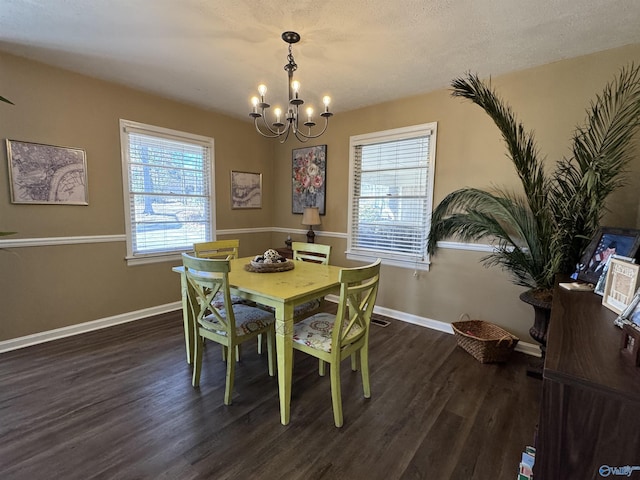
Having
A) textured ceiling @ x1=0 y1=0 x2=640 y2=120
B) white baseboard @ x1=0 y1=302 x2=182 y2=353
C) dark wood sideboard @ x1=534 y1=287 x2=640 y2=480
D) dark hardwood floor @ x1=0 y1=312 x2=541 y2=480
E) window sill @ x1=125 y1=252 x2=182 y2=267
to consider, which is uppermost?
A: textured ceiling @ x1=0 y1=0 x2=640 y2=120

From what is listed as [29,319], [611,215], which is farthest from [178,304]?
[611,215]

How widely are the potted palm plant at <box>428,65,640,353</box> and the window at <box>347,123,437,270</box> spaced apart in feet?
2.31

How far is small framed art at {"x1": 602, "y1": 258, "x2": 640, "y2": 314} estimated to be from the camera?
3.70 feet

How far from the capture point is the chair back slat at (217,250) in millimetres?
2783

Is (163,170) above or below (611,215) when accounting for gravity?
above

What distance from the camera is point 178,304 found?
12.2 feet

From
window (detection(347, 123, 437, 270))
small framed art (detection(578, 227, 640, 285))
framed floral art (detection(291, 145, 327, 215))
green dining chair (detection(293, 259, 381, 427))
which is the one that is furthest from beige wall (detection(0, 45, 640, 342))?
green dining chair (detection(293, 259, 381, 427))

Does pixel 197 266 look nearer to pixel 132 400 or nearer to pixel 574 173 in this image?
pixel 132 400

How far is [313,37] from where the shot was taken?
211cm

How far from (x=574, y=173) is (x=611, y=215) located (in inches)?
20.9

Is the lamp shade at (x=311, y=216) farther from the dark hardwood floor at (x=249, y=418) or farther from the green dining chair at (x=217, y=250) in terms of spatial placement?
the dark hardwood floor at (x=249, y=418)

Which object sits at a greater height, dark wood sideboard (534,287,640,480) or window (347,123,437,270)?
window (347,123,437,270)

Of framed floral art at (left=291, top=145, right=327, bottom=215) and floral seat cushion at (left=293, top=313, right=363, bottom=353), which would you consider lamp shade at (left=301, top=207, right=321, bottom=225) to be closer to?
framed floral art at (left=291, top=145, right=327, bottom=215)

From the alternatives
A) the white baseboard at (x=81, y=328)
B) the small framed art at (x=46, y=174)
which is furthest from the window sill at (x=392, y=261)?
the small framed art at (x=46, y=174)
